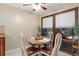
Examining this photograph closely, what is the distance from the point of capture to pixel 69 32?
4.99 feet

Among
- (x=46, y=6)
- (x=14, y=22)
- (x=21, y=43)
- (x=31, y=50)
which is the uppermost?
(x=46, y=6)

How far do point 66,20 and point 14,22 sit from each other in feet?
2.56

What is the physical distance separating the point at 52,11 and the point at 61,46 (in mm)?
547

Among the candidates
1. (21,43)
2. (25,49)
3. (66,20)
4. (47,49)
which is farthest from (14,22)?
(66,20)

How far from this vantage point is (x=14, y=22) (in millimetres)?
1556

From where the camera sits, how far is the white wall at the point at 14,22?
1498 mm

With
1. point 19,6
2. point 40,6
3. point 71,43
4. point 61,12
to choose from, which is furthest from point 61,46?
point 19,6

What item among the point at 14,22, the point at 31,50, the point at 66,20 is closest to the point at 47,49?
the point at 31,50

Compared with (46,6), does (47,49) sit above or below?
below

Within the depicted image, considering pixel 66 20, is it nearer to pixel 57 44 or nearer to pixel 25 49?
pixel 57 44

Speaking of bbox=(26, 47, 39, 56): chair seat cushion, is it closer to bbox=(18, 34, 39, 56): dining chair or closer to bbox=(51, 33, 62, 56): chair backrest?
bbox=(18, 34, 39, 56): dining chair

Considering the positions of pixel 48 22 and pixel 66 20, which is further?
pixel 48 22

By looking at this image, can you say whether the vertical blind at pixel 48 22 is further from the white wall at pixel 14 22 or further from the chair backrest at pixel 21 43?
→ the chair backrest at pixel 21 43

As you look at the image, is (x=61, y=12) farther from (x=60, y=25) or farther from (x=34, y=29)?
(x=34, y=29)
